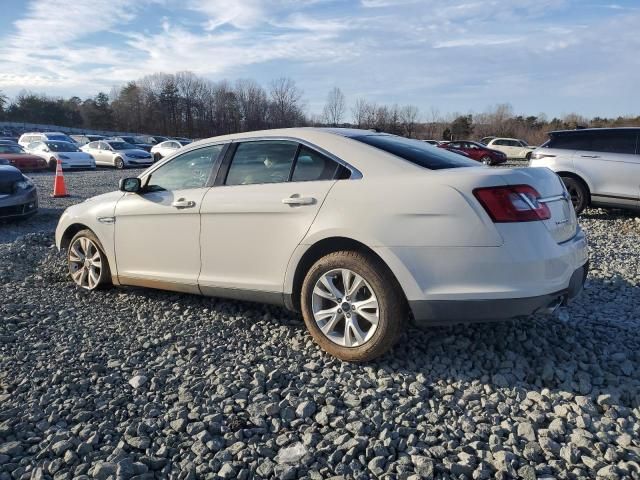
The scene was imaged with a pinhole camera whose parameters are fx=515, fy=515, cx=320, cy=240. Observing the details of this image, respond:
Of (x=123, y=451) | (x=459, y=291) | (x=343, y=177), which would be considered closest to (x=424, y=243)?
(x=459, y=291)

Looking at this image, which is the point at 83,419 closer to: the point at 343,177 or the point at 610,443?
the point at 343,177

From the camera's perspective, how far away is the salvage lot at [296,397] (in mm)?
2430

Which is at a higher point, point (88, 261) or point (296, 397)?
point (88, 261)

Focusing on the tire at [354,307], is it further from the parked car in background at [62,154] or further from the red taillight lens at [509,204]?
the parked car in background at [62,154]

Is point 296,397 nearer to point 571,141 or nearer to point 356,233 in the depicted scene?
point 356,233

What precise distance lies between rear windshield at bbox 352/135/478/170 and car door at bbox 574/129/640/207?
6.60 m

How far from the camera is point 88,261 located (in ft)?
16.8

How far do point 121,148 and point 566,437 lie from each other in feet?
90.4

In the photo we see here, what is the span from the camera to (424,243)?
121 inches

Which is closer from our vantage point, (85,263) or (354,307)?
(354,307)

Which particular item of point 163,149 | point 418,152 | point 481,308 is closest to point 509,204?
point 481,308

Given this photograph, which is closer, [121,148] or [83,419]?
[83,419]

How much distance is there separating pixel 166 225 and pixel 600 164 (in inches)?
323

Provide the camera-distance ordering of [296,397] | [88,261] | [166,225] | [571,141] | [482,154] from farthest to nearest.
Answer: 1. [482,154]
2. [571,141]
3. [88,261]
4. [166,225]
5. [296,397]
